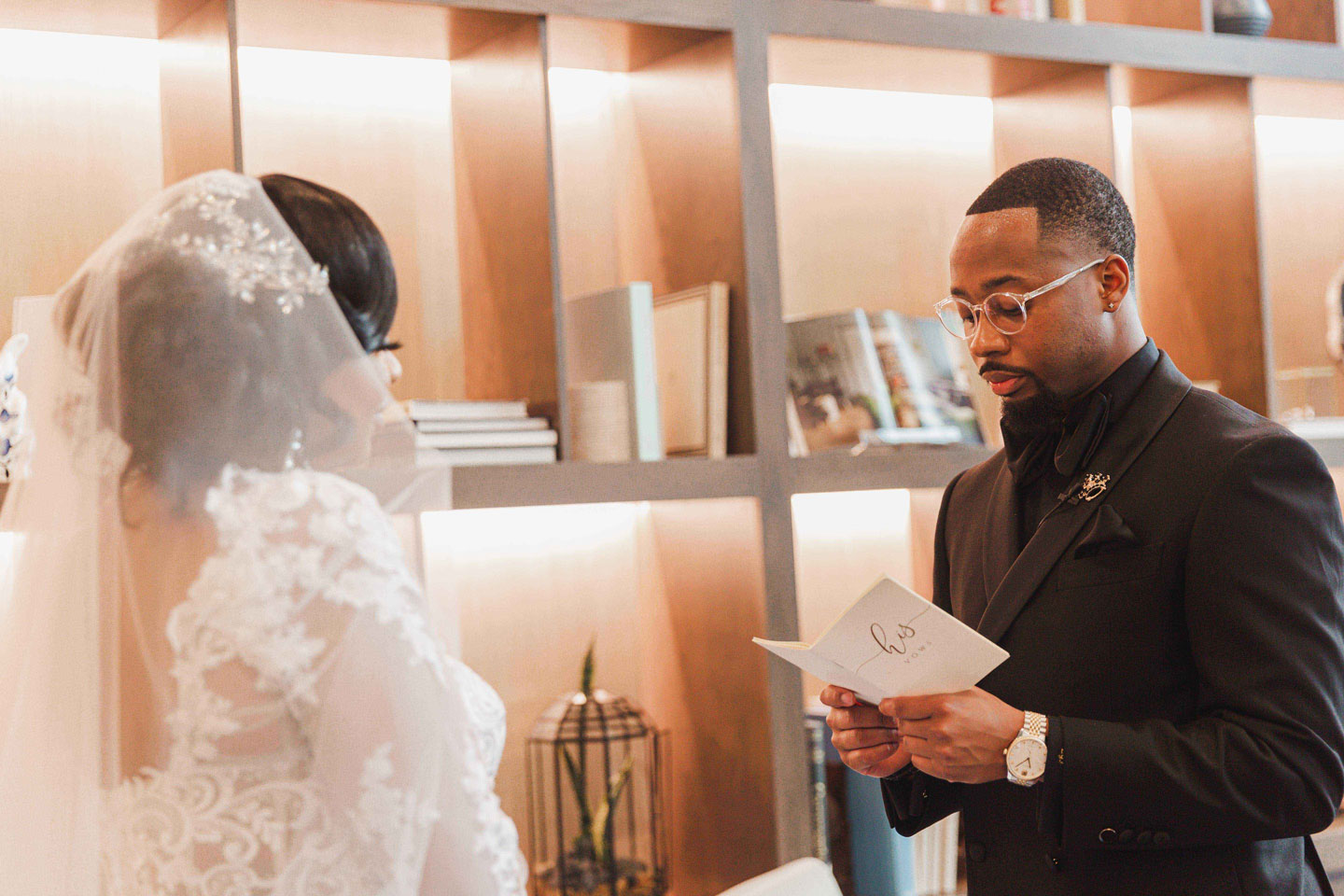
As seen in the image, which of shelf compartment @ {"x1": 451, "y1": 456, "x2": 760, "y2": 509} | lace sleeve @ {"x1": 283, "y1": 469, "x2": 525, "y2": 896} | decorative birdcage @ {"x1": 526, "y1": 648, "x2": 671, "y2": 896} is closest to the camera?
lace sleeve @ {"x1": 283, "y1": 469, "x2": 525, "y2": 896}

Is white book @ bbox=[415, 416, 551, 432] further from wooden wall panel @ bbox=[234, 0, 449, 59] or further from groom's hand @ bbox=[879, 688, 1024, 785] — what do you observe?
groom's hand @ bbox=[879, 688, 1024, 785]

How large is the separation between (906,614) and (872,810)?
4.14 ft

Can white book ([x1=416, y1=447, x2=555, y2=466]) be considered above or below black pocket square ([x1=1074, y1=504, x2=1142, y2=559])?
above

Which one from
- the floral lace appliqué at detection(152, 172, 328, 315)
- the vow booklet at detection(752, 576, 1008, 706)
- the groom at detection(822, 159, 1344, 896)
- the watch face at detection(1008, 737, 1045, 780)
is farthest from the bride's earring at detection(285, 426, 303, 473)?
the watch face at detection(1008, 737, 1045, 780)

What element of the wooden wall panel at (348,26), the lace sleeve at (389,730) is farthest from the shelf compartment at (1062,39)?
the lace sleeve at (389,730)

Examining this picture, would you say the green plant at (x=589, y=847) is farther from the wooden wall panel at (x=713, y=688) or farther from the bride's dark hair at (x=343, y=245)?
the bride's dark hair at (x=343, y=245)

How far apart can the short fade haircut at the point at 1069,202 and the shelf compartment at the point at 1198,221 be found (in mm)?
1330

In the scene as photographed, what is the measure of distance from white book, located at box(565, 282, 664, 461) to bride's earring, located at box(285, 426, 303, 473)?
1.04 m

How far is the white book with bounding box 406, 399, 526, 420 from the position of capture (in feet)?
6.88

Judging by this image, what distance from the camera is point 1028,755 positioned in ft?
4.48

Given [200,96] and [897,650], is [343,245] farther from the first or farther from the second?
[200,96]

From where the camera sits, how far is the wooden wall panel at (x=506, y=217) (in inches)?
86.4

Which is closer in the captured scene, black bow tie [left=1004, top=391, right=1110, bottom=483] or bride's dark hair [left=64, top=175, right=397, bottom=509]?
bride's dark hair [left=64, top=175, right=397, bottom=509]

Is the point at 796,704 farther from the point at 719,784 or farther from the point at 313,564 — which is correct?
the point at 313,564
